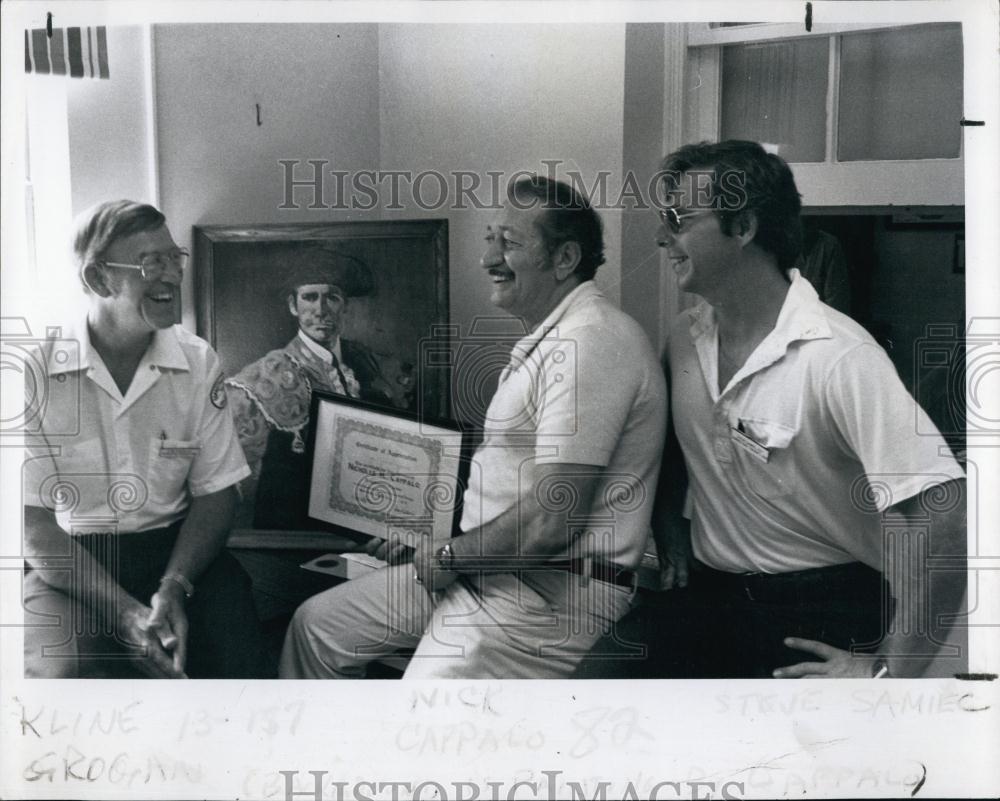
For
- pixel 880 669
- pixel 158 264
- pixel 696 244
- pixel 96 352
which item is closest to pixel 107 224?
pixel 158 264

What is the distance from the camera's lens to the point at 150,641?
8.41 ft

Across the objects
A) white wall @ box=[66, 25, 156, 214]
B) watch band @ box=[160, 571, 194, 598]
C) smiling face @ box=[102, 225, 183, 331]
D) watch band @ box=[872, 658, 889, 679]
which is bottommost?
watch band @ box=[872, 658, 889, 679]

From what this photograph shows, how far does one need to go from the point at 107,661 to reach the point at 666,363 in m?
1.32

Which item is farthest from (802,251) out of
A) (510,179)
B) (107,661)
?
(107,661)

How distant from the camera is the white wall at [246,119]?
2506 millimetres

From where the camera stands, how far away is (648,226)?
2500mm

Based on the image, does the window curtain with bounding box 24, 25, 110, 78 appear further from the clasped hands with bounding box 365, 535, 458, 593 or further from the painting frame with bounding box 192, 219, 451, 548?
the clasped hands with bounding box 365, 535, 458, 593

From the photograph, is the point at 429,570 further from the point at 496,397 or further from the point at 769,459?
the point at 769,459

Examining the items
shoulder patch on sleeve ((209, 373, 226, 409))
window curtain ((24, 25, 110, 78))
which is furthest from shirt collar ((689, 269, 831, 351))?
window curtain ((24, 25, 110, 78))

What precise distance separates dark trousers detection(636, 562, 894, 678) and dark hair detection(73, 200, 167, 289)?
1291mm

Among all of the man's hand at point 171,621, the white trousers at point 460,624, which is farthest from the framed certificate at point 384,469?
the man's hand at point 171,621

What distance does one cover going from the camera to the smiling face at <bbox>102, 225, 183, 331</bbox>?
8.25 feet

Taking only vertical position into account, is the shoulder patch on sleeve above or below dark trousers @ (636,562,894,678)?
above

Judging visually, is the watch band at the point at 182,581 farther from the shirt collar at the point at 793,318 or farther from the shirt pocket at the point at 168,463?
the shirt collar at the point at 793,318
